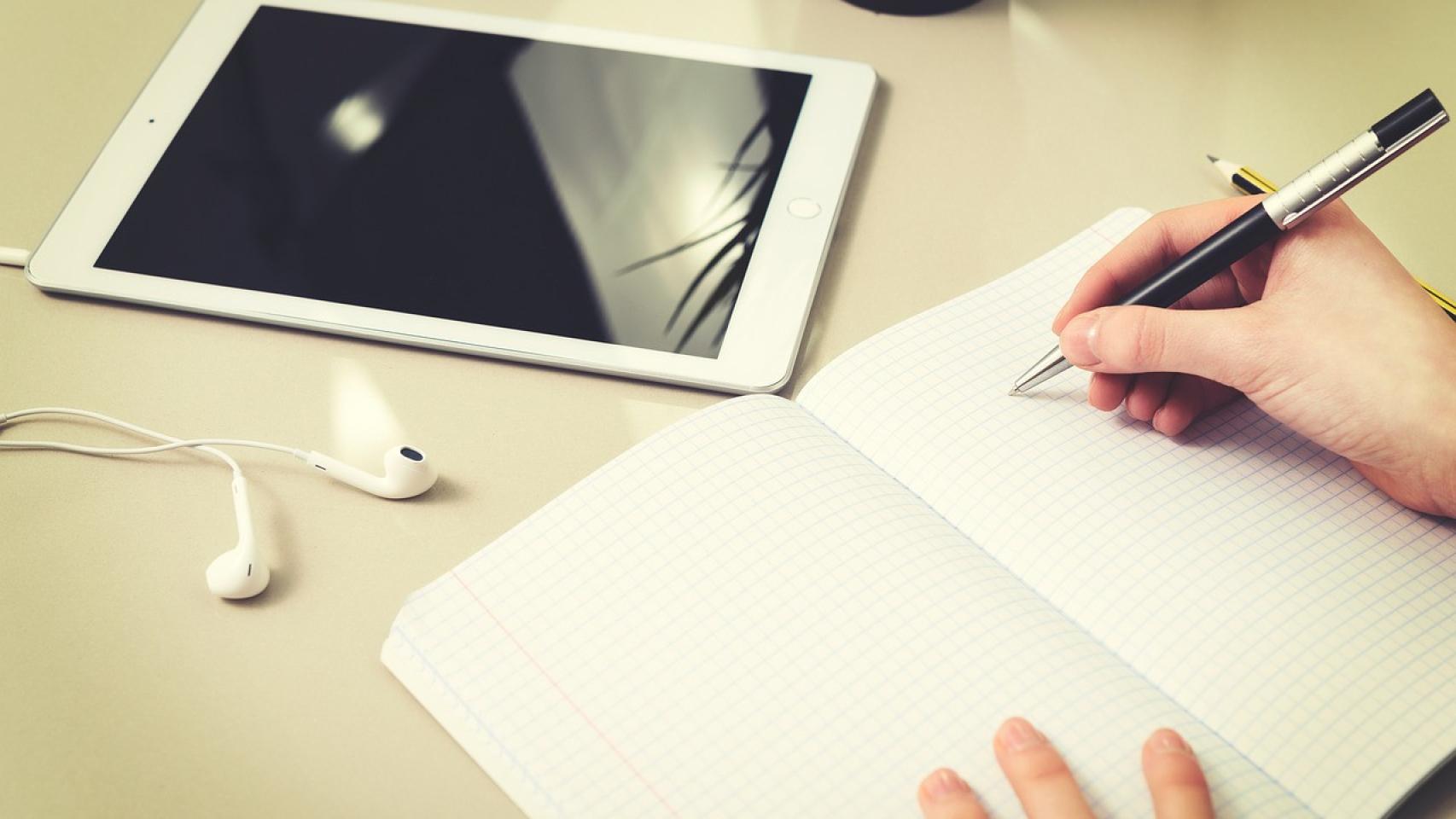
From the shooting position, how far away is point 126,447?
2.44 feet

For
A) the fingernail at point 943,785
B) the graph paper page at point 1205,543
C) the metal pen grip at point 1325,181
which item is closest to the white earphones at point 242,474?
the graph paper page at point 1205,543


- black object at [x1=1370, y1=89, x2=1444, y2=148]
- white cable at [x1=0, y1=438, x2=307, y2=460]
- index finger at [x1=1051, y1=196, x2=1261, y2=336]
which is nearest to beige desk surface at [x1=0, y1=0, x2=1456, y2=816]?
white cable at [x1=0, y1=438, x2=307, y2=460]

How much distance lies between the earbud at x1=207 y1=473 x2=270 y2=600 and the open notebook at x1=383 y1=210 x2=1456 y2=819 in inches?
3.8

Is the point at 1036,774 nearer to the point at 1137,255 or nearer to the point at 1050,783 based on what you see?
the point at 1050,783

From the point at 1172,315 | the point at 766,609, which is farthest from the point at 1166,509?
the point at 766,609

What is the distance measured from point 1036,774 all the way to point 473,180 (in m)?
0.55

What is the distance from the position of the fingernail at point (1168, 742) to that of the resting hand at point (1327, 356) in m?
0.20

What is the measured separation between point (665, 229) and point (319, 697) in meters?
0.38

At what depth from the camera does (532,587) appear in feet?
2.07

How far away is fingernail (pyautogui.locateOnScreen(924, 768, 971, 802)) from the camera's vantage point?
545 millimetres

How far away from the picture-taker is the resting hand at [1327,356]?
65 centimetres

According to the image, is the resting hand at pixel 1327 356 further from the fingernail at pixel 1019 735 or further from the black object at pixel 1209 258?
the fingernail at pixel 1019 735

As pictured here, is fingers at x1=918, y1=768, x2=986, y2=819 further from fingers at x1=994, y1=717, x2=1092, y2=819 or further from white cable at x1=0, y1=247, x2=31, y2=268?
white cable at x1=0, y1=247, x2=31, y2=268

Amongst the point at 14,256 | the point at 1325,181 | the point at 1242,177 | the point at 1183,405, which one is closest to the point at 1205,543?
the point at 1183,405
